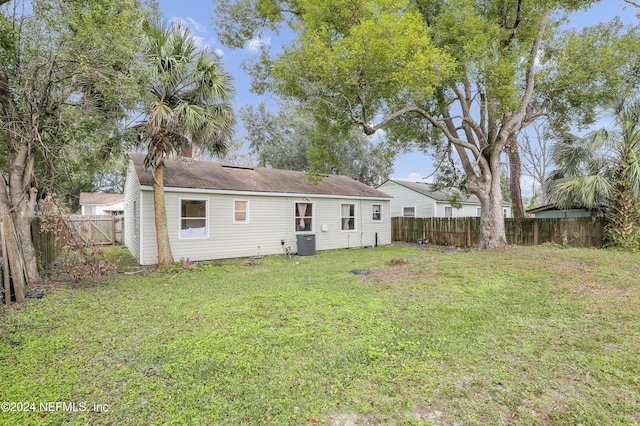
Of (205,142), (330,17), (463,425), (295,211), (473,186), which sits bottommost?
(463,425)

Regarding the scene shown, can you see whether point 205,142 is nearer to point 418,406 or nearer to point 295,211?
Answer: point 295,211

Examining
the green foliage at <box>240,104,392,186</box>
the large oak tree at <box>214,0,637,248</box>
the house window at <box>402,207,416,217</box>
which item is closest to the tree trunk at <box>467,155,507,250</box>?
the large oak tree at <box>214,0,637,248</box>

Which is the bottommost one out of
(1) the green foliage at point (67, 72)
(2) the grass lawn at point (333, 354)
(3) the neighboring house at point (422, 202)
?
(2) the grass lawn at point (333, 354)

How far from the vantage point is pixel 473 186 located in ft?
36.4

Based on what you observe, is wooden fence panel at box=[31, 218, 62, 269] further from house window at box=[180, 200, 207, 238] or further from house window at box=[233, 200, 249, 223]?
house window at box=[233, 200, 249, 223]

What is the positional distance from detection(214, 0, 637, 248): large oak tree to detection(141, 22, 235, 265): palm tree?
1.85 m

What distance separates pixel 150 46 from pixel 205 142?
2.58 meters

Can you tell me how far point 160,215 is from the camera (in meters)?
8.66

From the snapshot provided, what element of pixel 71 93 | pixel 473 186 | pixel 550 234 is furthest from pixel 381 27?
pixel 550 234

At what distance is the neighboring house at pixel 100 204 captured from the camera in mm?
24922

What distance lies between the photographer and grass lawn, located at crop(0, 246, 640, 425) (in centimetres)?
242

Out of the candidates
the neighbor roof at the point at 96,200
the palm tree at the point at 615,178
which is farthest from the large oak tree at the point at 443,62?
the neighbor roof at the point at 96,200

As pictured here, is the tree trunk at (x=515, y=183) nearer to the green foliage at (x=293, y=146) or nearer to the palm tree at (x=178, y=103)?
the green foliage at (x=293, y=146)

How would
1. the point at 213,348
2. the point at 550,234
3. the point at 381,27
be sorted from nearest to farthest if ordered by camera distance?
the point at 213,348
the point at 381,27
the point at 550,234
